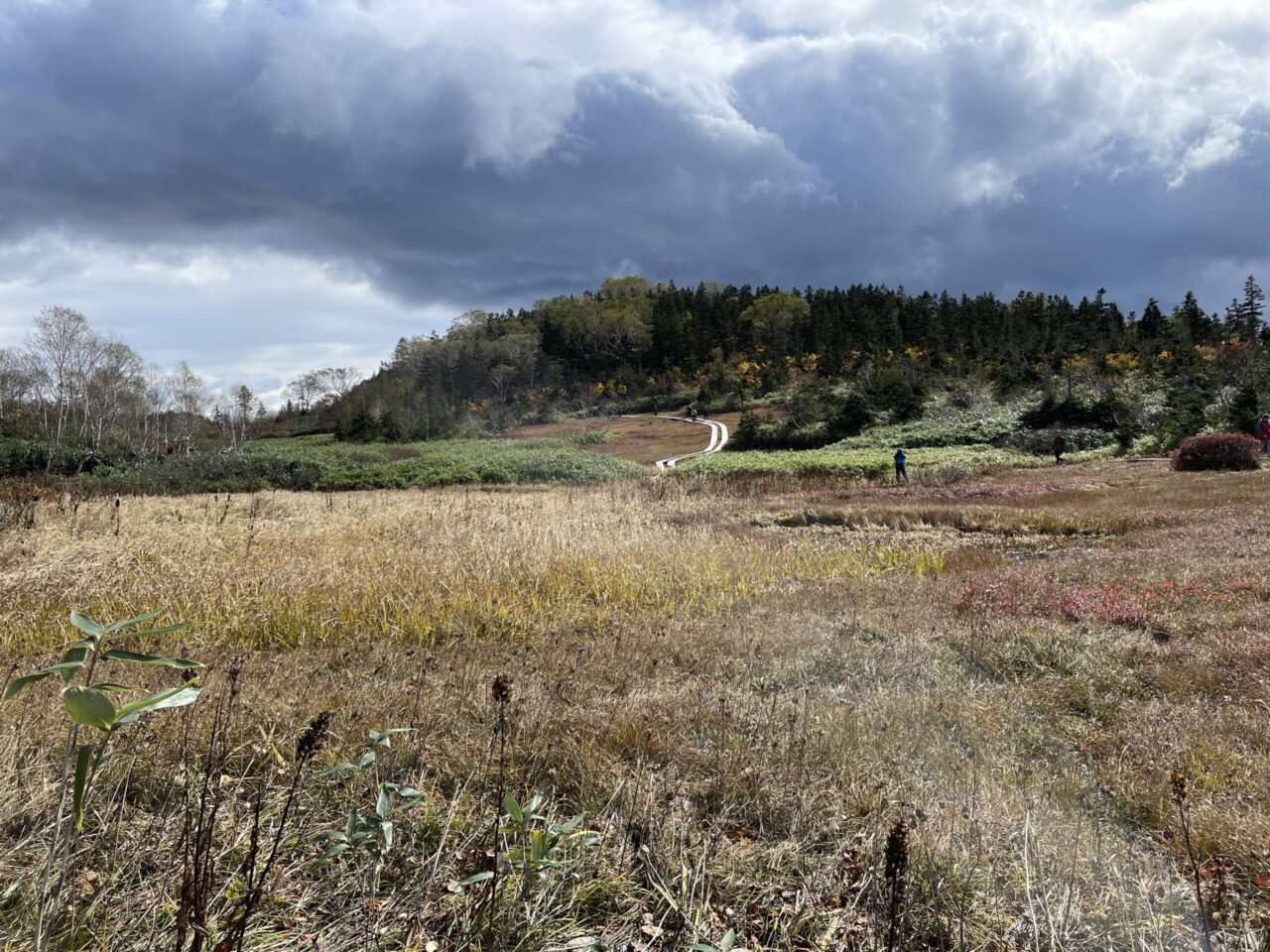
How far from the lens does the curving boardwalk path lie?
34281 millimetres

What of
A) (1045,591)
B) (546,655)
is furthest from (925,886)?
(1045,591)

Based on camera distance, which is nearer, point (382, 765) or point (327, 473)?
point (382, 765)

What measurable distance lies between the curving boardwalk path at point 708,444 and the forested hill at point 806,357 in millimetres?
6424

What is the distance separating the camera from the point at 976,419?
122ft

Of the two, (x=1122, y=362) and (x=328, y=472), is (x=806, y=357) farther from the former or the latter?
(x=328, y=472)

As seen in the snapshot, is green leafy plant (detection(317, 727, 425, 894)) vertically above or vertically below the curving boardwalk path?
below

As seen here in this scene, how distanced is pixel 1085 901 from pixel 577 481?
901 inches

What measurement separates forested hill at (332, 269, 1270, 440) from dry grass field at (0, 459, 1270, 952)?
31.1 metres

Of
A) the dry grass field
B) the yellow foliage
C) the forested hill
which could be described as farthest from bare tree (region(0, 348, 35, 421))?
the yellow foliage

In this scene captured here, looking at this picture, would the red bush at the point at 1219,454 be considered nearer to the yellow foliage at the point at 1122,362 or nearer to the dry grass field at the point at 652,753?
the dry grass field at the point at 652,753

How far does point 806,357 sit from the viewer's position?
224 ft

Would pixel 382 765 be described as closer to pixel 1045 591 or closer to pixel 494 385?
pixel 1045 591

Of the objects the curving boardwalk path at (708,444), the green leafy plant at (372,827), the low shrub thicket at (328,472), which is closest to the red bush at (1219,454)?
the curving boardwalk path at (708,444)

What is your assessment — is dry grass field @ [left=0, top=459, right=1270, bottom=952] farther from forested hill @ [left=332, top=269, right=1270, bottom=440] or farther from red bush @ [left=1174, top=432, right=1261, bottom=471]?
forested hill @ [left=332, top=269, right=1270, bottom=440]
